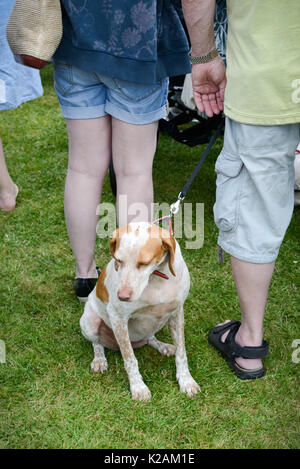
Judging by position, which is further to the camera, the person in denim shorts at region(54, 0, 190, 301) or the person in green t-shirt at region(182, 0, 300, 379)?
the person in denim shorts at region(54, 0, 190, 301)

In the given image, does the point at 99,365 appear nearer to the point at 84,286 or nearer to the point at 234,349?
the point at 84,286

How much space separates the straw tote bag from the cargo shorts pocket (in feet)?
2.51

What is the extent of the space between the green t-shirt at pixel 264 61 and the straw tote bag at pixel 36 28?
0.65 meters

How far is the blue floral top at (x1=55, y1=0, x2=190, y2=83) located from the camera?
2.03 meters

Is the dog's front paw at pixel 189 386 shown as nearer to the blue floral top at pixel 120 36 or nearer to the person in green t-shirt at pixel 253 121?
the person in green t-shirt at pixel 253 121

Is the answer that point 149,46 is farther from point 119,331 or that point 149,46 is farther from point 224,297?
point 224,297

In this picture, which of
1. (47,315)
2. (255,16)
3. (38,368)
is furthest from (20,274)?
(255,16)

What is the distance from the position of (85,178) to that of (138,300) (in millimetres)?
719

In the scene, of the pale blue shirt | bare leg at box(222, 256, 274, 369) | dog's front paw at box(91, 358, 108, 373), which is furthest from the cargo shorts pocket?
the pale blue shirt

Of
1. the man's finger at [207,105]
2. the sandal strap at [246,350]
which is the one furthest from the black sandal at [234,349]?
the man's finger at [207,105]

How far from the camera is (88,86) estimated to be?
2238 millimetres

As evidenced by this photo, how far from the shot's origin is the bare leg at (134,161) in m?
2.28

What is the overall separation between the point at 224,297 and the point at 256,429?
0.88 metres

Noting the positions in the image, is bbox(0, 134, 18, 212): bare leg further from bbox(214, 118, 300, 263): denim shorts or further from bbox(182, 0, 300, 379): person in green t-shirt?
bbox(214, 118, 300, 263): denim shorts
